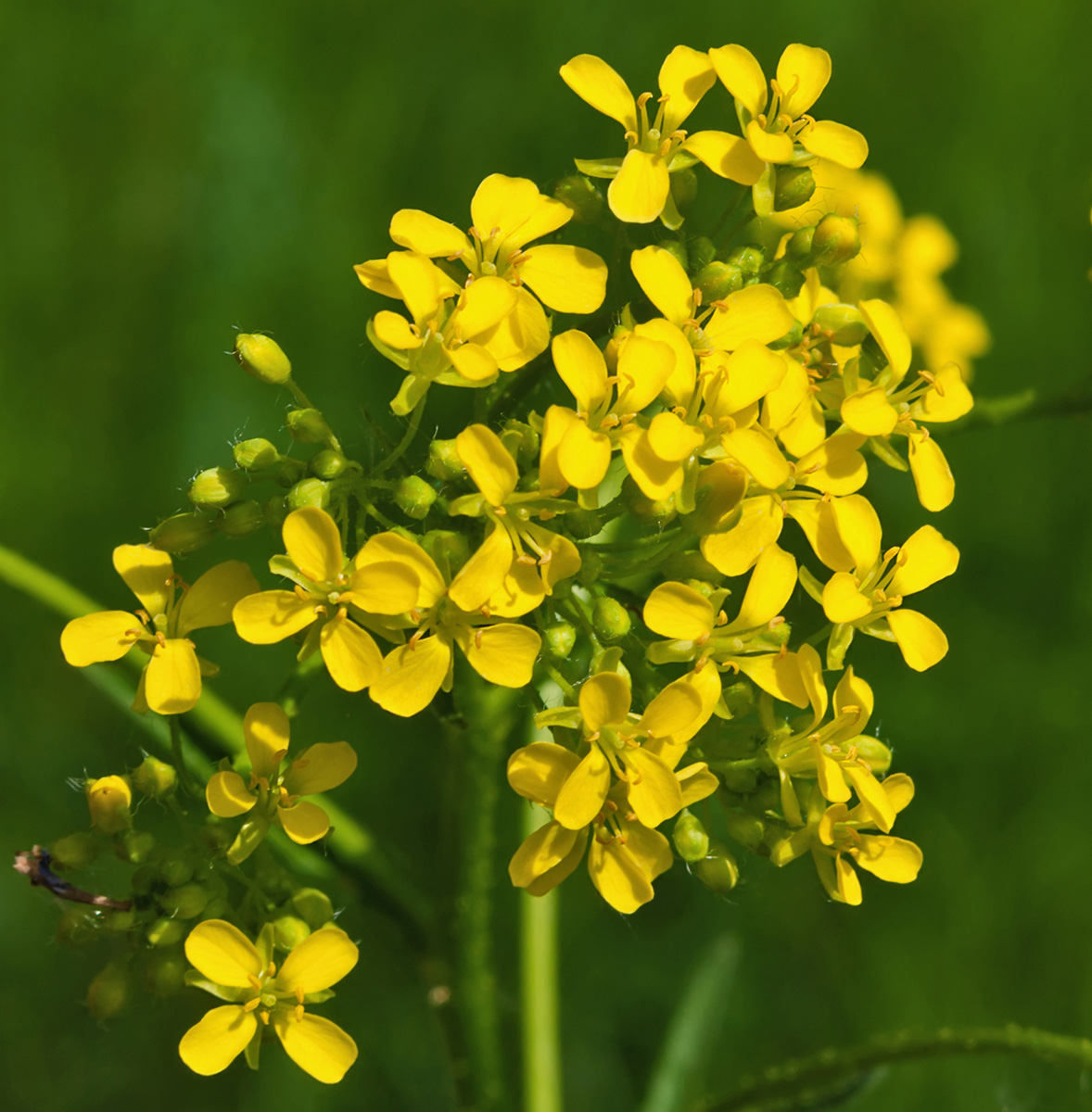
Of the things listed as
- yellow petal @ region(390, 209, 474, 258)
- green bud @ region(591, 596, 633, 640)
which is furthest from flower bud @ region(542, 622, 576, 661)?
yellow petal @ region(390, 209, 474, 258)

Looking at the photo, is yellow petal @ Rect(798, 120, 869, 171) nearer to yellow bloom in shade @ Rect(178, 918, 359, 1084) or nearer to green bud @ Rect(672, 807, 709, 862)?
green bud @ Rect(672, 807, 709, 862)

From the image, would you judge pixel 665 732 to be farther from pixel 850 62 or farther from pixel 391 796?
pixel 850 62

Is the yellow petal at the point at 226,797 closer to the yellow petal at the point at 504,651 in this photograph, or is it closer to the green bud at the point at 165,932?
the green bud at the point at 165,932

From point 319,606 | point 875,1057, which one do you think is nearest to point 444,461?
point 319,606

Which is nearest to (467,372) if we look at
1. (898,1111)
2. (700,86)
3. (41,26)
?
(700,86)

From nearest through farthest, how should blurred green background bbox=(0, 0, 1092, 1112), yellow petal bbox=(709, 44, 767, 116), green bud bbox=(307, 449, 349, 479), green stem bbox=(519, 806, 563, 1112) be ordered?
green bud bbox=(307, 449, 349, 479), yellow petal bbox=(709, 44, 767, 116), green stem bbox=(519, 806, 563, 1112), blurred green background bbox=(0, 0, 1092, 1112)

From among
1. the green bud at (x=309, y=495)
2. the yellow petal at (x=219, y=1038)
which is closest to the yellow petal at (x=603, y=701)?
the green bud at (x=309, y=495)
